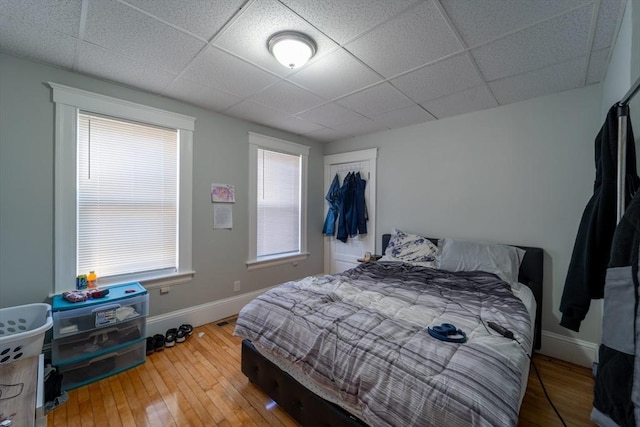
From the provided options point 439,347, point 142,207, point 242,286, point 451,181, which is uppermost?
point 451,181

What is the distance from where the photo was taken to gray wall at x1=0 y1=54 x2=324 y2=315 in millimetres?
1846

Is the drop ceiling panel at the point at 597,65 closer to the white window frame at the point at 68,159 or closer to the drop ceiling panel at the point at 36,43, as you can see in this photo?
the drop ceiling panel at the point at 36,43

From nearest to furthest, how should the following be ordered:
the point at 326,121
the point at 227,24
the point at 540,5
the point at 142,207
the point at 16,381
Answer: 1. the point at 16,381
2. the point at 540,5
3. the point at 227,24
4. the point at 142,207
5. the point at 326,121

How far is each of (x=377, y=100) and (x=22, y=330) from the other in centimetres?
330

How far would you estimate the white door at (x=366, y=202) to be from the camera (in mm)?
3646

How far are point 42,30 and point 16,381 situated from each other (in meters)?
1.96

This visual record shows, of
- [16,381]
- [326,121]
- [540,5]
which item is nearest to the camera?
[16,381]

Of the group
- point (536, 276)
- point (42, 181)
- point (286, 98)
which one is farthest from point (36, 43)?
point (536, 276)

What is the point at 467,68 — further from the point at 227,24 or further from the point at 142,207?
the point at 142,207

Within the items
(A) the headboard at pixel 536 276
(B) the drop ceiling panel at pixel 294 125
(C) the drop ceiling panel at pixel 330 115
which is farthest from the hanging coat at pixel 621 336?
(B) the drop ceiling panel at pixel 294 125

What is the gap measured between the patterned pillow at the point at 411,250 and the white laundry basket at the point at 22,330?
2.86 m

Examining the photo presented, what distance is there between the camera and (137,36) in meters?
1.63

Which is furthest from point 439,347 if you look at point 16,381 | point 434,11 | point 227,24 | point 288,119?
point 288,119

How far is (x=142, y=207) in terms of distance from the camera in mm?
2492
